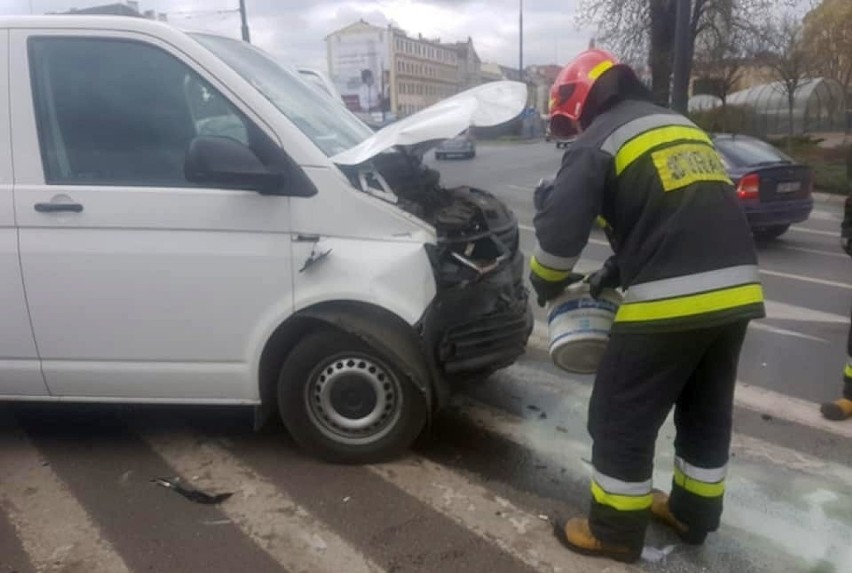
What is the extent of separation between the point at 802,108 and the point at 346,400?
3581 centimetres

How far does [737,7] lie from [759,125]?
10.3 meters

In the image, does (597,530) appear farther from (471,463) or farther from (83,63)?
(83,63)

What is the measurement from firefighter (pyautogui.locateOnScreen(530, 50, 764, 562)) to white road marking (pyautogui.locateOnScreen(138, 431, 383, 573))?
979 mm

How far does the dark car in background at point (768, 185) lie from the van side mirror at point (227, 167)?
Answer: 27.1ft

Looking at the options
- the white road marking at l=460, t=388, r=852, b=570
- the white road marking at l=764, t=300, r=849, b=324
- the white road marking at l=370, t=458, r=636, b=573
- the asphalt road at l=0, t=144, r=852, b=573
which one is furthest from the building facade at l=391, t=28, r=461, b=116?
the white road marking at l=370, t=458, r=636, b=573

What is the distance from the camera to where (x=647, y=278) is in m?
2.95

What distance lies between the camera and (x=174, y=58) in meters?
3.73

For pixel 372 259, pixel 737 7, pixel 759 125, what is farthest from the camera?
pixel 759 125

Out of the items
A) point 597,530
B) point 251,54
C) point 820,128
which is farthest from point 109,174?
point 820,128

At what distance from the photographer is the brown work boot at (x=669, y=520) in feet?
10.9

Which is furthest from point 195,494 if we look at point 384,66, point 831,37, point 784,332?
point 384,66

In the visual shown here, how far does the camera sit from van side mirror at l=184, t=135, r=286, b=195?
11.5 feet

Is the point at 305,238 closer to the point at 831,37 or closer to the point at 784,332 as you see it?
the point at 784,332

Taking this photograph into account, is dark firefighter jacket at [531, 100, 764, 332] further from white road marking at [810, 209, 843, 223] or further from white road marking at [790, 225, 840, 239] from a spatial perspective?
white road marking at [810, 209, 843, 223]
